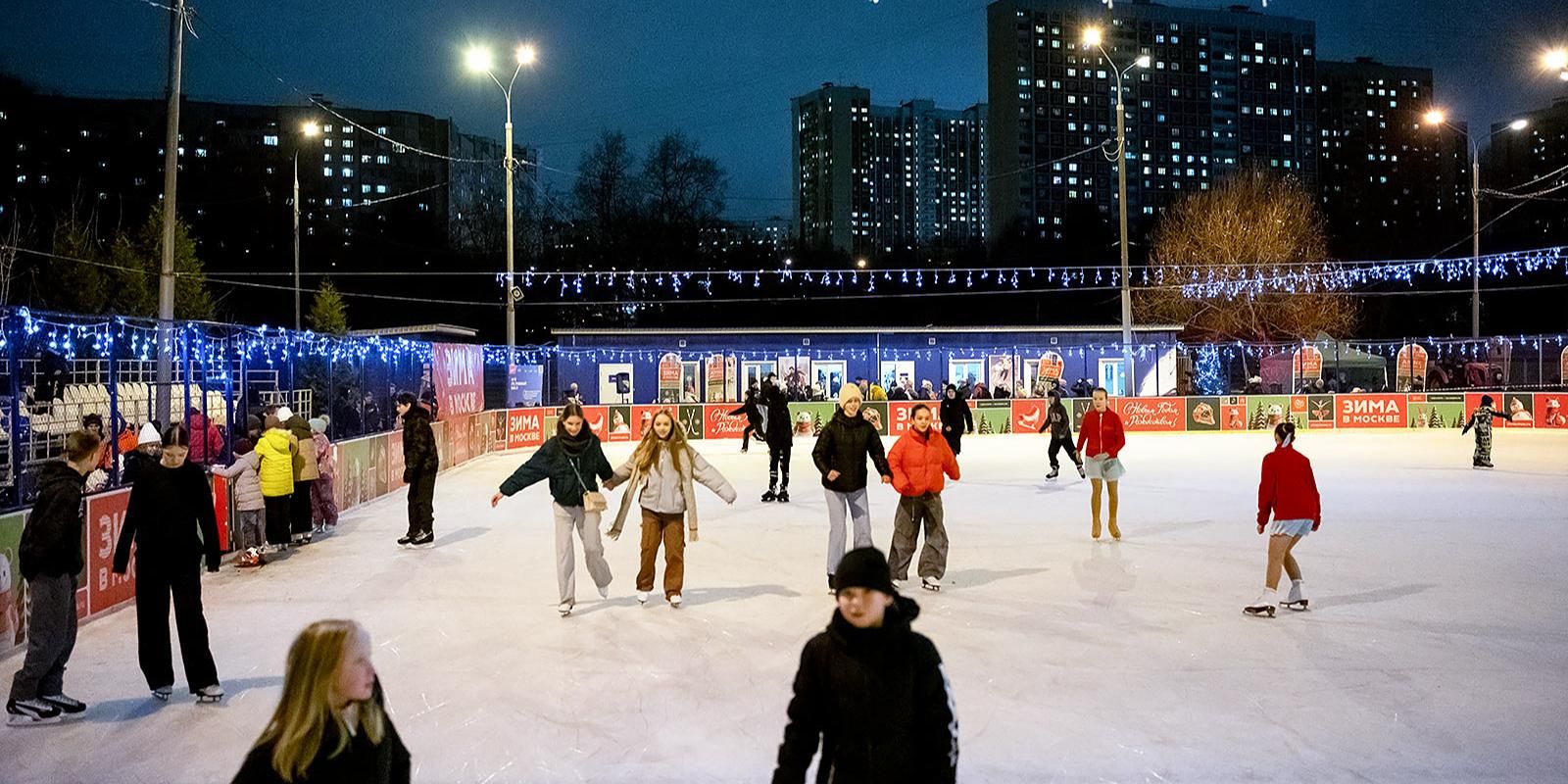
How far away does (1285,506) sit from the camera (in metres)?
8.34

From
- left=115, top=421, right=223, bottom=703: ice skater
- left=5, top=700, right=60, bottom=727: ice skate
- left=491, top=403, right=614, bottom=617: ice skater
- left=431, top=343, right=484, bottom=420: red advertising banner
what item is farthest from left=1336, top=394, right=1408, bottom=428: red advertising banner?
left=5, top=700, right=60, bottom=727: ice skate

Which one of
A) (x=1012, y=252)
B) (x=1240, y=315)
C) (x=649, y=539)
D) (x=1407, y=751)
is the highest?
(x=1012, y=252)

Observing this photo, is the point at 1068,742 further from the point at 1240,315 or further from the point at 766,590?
the point at 1240,315

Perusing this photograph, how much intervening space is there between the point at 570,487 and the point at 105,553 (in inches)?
149

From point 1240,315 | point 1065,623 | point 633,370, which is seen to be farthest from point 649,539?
point 1240,315

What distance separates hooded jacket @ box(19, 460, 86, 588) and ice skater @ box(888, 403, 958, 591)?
5.48m

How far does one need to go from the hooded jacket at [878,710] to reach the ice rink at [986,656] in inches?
84.9

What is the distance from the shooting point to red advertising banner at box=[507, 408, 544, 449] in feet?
89.6

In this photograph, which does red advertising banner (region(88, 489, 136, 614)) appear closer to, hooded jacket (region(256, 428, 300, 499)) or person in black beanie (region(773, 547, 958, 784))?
hooded jacket (region(256, 428, 300, 499))

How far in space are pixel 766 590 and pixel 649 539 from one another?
122 centimetres

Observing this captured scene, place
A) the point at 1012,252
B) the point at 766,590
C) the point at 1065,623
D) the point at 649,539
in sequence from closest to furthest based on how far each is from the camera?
the point at 1065,623 < the point at 649,539 < the point at 766,590 < the point at 1012,252

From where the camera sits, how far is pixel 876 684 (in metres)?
3.14

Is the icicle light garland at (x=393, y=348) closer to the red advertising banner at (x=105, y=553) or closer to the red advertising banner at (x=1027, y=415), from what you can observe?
the red advertising banner at (x=105, y=553)

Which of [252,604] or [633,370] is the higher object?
[633,370]
